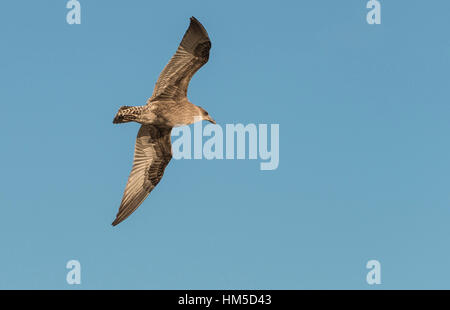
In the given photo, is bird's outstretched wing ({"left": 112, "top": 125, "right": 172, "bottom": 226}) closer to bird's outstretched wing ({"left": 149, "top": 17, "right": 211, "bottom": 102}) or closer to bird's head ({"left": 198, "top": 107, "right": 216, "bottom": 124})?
bird's head ({"left": 198, "top": 107, "right": 216, "bottom": 124})

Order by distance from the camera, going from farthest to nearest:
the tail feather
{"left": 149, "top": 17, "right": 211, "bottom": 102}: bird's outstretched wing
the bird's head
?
the bird's head
{"left": 149, "top": 17, "right": 211, "bottom": 102}: bird's outstretched wing
the tail feather

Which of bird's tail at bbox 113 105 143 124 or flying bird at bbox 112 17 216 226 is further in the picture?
flying bird at bbox 112 17 216 226

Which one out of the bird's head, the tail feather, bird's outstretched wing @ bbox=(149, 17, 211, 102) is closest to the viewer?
the tail feather

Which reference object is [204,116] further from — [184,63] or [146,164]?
[146,164]

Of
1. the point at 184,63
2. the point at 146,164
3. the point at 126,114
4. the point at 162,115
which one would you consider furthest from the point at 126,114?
the point at 146,164

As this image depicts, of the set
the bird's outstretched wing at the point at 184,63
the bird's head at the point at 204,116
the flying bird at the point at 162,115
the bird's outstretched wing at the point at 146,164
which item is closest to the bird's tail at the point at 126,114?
the flying bird at the point at 162,115

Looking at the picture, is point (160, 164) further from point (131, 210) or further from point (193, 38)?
point (193, 38)

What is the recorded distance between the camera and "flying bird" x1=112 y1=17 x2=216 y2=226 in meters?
16.0

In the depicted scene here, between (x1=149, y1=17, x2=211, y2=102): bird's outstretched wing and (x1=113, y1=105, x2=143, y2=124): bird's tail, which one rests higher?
(x1=149, y1=17, x2=211, y2=102): bird's outstretched wing

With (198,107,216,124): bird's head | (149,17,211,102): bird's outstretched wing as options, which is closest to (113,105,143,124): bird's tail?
(149,17,211,102): bird's outstretched wing

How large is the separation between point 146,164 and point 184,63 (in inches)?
123

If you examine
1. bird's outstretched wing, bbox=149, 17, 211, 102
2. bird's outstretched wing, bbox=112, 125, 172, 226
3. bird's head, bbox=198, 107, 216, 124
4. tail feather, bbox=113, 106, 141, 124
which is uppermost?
bird's outstretched wing, bbox=149, 17, 211, 102
